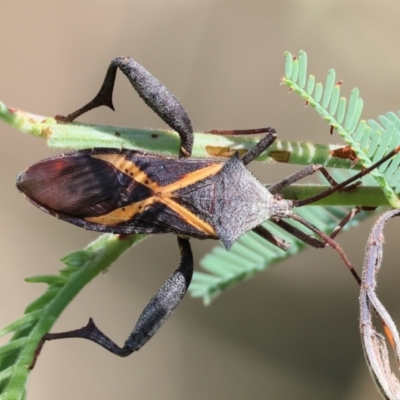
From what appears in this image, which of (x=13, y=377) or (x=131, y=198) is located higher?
(x=131, y=198)

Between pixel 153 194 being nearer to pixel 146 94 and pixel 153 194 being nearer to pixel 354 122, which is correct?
pixel 146 94

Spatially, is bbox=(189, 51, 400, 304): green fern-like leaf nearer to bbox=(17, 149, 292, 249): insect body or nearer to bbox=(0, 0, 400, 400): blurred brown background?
bbox=(17, 149, 292, 249): insect body

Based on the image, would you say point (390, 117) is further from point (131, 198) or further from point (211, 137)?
point (131, 198)

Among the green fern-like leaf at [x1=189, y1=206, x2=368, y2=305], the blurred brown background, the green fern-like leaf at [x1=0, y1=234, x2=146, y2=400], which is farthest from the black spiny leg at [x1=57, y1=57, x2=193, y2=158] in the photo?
the blurred brown background

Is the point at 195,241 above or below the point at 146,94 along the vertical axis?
below

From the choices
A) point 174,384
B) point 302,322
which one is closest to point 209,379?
point 174,384

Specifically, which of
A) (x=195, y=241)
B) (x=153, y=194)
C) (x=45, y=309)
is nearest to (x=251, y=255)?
(x=153, y=194)
